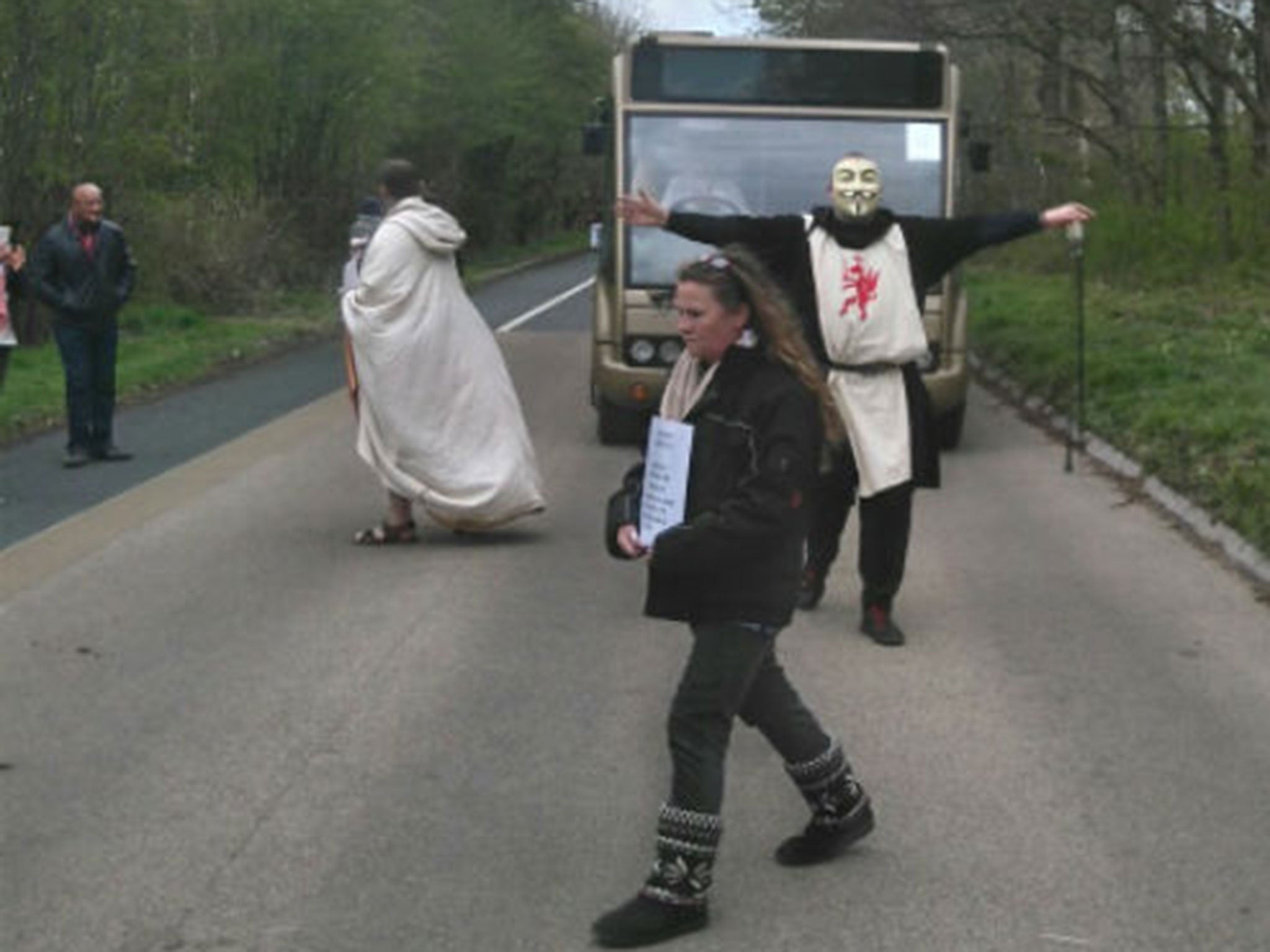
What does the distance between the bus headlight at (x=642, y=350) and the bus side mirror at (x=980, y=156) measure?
8.32ft

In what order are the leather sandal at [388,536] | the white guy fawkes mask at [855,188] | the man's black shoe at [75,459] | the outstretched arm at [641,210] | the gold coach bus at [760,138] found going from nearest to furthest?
the outstretched arm at [641,210] → the white guy fawkes mask at [855,188] → the leather sandal at [388,536] → the man's black shoe at [75,459] → the gold coach bus at [760,138]

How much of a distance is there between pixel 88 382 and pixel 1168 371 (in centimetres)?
783

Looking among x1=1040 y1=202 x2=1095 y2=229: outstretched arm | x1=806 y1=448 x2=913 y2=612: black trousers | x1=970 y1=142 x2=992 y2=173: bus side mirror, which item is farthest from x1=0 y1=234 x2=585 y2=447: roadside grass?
x1=1040 y1=202 x2=1095 y2=229: outstretched arm

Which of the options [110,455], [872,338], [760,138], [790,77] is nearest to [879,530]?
[872,338]

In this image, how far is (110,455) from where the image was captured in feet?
47.7

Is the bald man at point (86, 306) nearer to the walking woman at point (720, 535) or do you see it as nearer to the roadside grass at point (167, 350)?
the roadside grass at point (167, 350)

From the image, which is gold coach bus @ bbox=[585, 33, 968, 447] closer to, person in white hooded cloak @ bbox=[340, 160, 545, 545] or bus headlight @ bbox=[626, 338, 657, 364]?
bus headlight @ bbox=[626, 338, 657, 364]

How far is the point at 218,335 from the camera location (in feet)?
83.3

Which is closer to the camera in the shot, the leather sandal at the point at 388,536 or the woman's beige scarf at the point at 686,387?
the woman's beige scarf at the point at 686,387

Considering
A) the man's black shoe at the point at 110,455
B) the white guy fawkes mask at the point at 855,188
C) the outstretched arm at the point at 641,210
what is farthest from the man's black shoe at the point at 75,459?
the outstretched arm at the point at 641,210

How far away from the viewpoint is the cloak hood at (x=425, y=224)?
10.9 m

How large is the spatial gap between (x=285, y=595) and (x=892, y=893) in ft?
15.3

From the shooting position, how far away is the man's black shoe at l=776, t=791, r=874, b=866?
5781 mm

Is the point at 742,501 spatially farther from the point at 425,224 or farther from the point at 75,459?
the point at 75,459
